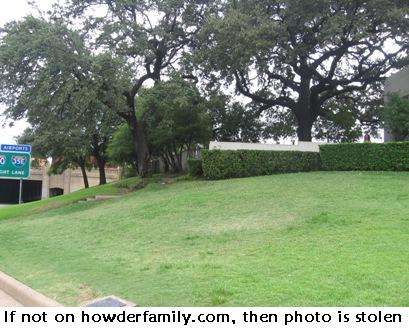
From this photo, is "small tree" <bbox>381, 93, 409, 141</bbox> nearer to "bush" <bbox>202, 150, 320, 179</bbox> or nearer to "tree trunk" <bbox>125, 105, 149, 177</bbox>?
"bush" <bbox>202, 150, 320, 179</bbox>

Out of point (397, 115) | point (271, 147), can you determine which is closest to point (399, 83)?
point (397, 115)

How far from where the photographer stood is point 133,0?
91.4 ft

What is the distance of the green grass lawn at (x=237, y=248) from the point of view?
6906 millimetres

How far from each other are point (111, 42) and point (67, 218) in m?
12.2

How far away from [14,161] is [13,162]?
73mm

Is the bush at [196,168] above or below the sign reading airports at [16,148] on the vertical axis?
below

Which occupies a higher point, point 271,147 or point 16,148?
point 271,147

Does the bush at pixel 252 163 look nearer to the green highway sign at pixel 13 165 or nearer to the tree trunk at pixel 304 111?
the tree trunk at pixel 304 111

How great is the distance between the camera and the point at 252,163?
23562 mm

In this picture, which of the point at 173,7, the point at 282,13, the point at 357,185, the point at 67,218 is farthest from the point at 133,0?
the point at 357,185

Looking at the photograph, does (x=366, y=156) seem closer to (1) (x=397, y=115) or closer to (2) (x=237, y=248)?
(1) (x=397, y=115)

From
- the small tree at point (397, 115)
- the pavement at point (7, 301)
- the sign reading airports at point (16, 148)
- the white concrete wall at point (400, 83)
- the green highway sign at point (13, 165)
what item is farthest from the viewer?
the white concrete wall at point (400, 83)

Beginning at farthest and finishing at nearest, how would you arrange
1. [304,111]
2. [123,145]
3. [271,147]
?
1. [123,145]
2. [304,111]
3. [271,147]

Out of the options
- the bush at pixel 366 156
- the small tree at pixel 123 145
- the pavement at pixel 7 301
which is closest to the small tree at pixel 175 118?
the small tree at pixel 123 145
